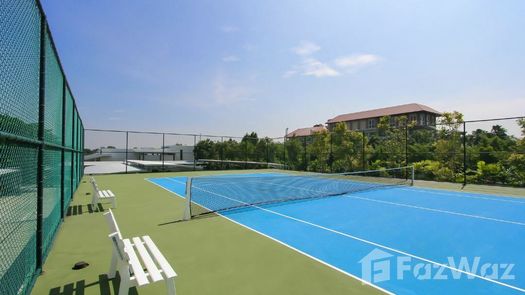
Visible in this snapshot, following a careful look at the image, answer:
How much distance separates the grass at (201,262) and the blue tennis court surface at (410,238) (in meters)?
0.40

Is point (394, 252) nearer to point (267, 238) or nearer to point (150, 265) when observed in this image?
point (267, 238)

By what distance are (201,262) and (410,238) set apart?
12.1ft

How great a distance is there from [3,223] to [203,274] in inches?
83.1

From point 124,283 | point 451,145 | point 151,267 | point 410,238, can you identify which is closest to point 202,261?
point 151,267

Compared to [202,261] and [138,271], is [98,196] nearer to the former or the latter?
[202,261]

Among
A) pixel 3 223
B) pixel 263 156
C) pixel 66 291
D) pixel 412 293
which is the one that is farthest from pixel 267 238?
pixel 263 156

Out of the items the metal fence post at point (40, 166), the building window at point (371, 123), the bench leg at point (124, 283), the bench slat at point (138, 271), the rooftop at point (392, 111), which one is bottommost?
the bench leg at point (124, 283)

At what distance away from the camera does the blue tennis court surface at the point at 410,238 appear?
11.6ft

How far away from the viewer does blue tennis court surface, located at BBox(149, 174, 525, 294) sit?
353 cm

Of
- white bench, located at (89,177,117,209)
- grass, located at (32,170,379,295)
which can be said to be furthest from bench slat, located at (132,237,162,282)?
white bench, located at (89,177,117,209)

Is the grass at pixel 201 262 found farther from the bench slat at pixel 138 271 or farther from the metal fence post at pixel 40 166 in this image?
the bench slat at pixel 138 271

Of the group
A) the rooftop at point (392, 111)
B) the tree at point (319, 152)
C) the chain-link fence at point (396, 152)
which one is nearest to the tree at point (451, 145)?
the chain-link fence at point (396, 152)

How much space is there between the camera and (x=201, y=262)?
3.98m

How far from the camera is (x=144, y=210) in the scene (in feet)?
24.1
